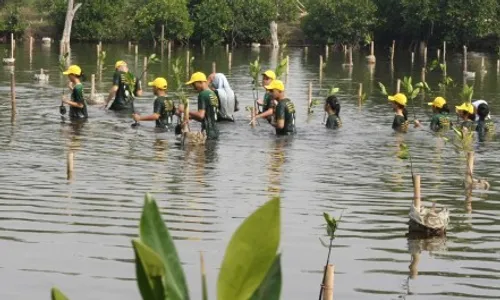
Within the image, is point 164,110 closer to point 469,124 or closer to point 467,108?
point 467,108

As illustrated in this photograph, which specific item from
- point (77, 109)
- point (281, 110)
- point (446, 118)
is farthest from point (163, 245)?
point (77, 109)

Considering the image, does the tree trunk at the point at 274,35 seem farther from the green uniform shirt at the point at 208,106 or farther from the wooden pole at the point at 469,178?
the wooden pole at the point at 469,178

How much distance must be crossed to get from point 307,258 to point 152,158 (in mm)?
8405

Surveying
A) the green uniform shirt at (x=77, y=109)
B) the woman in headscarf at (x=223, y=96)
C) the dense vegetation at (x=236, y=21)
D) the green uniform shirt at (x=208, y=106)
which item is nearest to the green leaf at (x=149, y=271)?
the green uniform shirt at (x=208, y=106)

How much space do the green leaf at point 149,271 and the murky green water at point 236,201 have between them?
7.08 meters

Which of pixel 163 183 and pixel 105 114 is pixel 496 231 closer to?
pixel 163 183

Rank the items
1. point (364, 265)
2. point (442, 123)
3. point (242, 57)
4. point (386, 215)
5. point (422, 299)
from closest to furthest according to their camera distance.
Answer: point (422, 299)
point (364, 265)
point (386, 215)
point (442, 123)
point (242, 57)

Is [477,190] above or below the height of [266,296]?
below

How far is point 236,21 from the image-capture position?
7506cm

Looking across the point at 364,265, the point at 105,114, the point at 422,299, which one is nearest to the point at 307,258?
the point at 364,265

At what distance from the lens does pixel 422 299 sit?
9.64 metres

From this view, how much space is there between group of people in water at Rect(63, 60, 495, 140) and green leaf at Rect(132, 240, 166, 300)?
1793 cm

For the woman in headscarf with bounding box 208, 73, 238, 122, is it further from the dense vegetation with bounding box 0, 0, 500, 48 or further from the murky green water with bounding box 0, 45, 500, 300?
the dense vegetation with bounding box 0, 0, 500, 48

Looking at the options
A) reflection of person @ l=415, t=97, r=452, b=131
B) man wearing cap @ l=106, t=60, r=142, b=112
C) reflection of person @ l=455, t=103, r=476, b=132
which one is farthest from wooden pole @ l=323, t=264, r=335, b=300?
man wearing cap @ l=106, t=60, r=142, b=112
